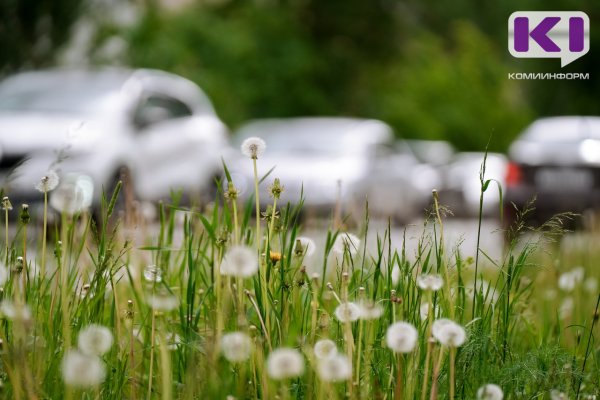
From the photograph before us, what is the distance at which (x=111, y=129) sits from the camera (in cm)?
857

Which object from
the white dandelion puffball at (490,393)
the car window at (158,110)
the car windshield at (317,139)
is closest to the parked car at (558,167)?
the car windshield at (317,139)

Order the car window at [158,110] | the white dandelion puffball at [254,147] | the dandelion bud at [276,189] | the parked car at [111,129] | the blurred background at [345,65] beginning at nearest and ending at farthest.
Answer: the dandelion bud at [276,189] → the white dandelion puffball at [254,147] → the parked car at [111,129] → the car window at [158,110] → the blurred background at [345,65]

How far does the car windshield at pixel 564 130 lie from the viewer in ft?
34.2

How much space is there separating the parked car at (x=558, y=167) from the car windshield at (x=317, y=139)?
7.29 feet

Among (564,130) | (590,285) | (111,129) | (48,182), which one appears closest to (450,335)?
(48,182)

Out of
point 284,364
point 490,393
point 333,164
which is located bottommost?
point 490,393

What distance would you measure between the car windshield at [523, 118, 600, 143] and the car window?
12.0 feet

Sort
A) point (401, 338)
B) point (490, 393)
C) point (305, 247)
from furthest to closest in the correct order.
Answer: point (305, 247)
point (490, 393)
point (401, 338)

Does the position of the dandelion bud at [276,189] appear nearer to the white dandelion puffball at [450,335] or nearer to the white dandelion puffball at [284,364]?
the white dandelion puffball at [450,335]

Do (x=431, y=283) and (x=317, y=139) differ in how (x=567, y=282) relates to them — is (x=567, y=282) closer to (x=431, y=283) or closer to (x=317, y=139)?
(x=431, y=283)

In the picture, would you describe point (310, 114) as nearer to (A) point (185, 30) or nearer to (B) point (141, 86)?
(A) point (185, 30)

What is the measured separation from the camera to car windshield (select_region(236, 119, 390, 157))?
1188 centimetres

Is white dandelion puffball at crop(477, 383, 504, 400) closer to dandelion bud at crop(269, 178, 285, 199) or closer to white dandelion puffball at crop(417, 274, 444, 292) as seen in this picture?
white dandelion puffball at crop(417, 274, 444, 292)

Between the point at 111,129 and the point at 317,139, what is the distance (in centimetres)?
405
